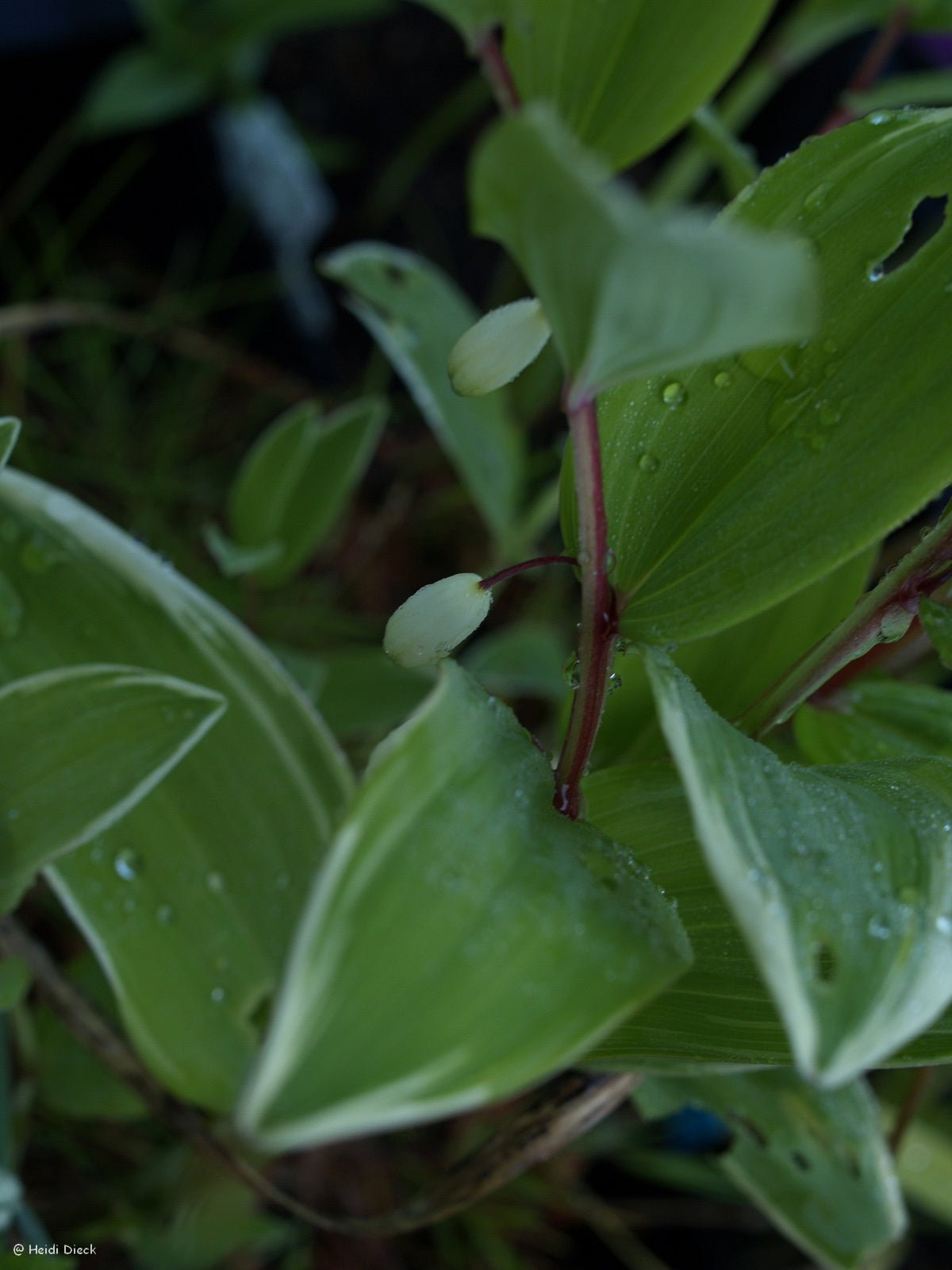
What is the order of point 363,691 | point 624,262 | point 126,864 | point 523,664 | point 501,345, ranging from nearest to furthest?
point 624,262 < point 501,345 < point 126,864 < point 363,691 < point 523,664

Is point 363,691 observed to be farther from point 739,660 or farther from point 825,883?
point 825,883

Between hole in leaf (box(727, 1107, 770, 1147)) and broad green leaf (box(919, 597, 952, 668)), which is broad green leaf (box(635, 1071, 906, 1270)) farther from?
broad green leaf (box(919, 597, 952, 668))

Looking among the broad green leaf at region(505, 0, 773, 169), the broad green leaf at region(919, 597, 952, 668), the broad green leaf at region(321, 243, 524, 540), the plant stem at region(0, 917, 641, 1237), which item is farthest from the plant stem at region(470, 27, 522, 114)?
the plant stem at region(0, 917, 641, 1237)

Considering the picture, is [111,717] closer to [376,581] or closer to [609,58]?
[609,58]

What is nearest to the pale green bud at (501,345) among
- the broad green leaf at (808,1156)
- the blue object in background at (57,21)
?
the broad green leaf at (808,1156)

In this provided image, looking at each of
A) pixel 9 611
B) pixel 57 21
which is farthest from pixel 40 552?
pixel 57 21
